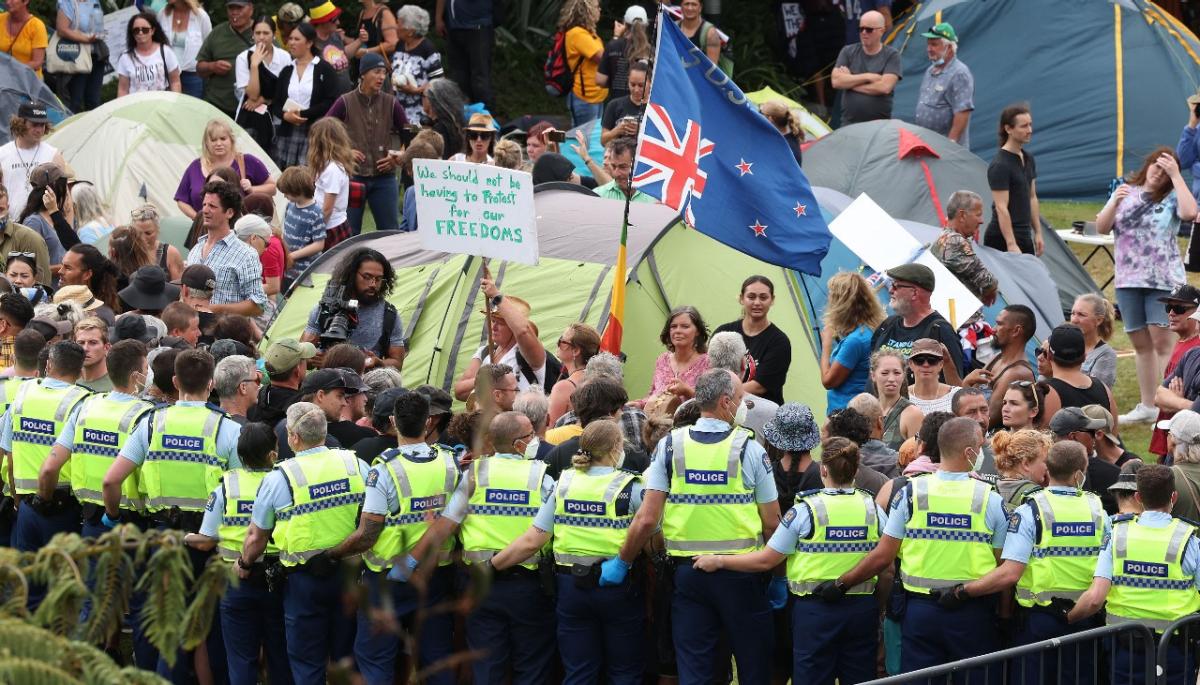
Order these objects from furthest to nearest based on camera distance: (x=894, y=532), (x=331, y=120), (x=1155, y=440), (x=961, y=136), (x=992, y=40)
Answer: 1. (x=992, y=40)
2. (x=961, y=136)
3. (x=331, y=120)
4. (x=1155, y=440)
5. (x=894, y=532)

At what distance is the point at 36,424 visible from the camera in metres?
8.57

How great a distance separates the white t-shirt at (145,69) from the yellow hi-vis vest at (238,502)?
29.2 ft

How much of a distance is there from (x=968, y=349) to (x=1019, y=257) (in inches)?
87.7

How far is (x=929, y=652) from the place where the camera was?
287 inches

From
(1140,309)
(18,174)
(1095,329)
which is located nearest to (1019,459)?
(1095,329)

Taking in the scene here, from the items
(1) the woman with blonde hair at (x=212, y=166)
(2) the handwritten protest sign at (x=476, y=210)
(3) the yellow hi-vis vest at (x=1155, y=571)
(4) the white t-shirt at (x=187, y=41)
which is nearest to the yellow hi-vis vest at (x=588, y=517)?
(3) the yellow hi-vis vest at (x=1155, y=571)

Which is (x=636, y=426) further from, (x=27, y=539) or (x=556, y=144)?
(x=556, y=144)

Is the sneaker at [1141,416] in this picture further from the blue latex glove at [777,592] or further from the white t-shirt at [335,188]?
the white t-shirt at [335,188]

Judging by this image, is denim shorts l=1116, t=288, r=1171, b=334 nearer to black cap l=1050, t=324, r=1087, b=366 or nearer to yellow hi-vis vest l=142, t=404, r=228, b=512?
black cap l=1050, t=324, r=1087, b=366

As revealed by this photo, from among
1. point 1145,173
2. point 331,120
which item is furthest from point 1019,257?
point 331,120

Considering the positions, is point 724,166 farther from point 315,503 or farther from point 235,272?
point 315,503

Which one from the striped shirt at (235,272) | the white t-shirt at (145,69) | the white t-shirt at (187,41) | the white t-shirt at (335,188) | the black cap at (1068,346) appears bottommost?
the black cap at (1068,346)

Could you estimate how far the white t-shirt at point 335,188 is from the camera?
12789 mm

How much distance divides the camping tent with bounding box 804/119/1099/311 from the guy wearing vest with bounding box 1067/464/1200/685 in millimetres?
7069
